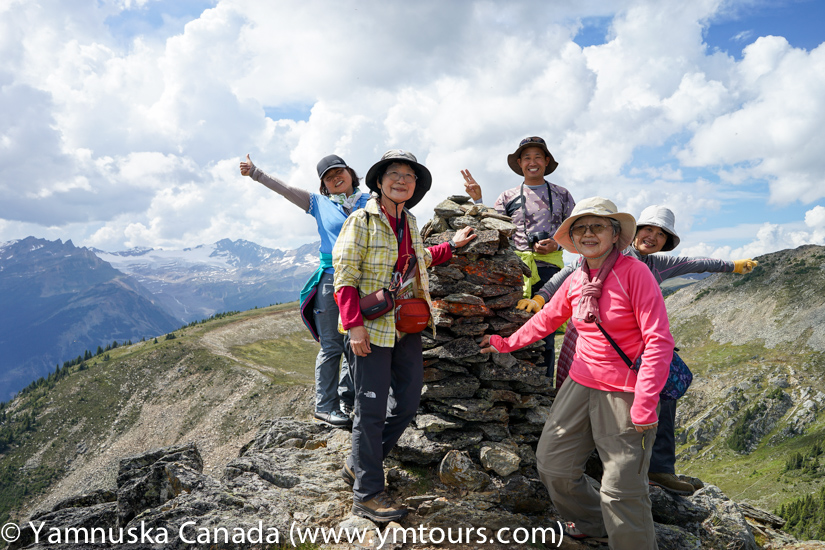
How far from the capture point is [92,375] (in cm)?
16512

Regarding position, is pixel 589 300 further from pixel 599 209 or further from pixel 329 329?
pixel 329 329

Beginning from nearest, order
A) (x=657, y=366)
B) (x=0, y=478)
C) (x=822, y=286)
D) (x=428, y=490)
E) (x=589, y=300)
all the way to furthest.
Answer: (x=657, y=366)
(x=589, y=300)
(x=428, y=490)
(x=0, y=478)
(x=822, y=286)

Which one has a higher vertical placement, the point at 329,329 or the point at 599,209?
the point at 599,209

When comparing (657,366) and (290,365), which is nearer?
(657,366)

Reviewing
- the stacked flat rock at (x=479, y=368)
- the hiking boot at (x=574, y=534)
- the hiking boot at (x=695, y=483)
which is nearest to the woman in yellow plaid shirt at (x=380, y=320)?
the stacked flat rock at (x=479, y=368)

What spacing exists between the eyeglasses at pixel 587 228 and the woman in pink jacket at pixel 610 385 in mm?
14

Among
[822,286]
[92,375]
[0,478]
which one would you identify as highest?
[822,286]

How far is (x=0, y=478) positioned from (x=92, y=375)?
3956 cm

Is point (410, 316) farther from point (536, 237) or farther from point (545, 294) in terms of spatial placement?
point (536, 237)

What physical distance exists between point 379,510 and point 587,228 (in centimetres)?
529

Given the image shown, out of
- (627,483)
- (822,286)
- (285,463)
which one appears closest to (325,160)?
(285,463)

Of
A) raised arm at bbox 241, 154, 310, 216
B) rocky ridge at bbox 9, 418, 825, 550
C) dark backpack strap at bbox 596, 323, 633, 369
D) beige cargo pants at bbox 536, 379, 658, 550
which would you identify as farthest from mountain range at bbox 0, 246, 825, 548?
dark backpack strap at bbox 596, 323, 633, 369

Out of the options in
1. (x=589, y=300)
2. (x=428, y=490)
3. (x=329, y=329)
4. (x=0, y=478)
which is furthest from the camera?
(x=0, y=478)

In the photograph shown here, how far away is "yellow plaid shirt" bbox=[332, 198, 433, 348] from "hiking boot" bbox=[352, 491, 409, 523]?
2.52m
